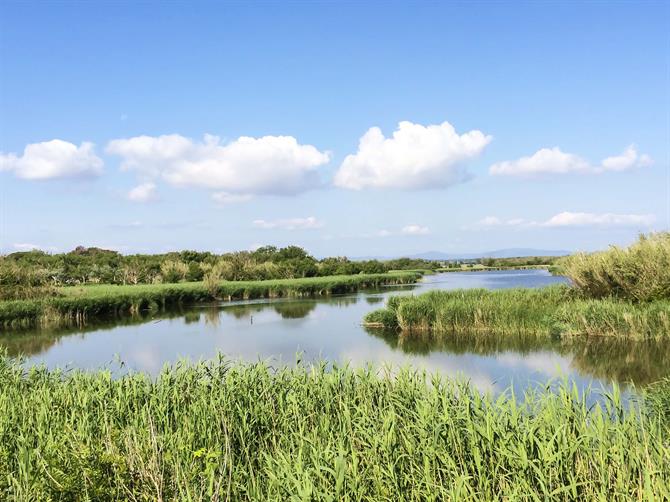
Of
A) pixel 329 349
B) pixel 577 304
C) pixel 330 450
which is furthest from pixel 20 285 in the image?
pixel 330 450

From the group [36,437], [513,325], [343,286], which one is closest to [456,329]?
[513,325]

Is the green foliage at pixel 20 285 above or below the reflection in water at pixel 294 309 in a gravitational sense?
above

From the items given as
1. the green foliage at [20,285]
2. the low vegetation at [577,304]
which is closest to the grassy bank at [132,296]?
the green foliage at [20,285]

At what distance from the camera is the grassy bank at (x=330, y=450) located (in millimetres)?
3898

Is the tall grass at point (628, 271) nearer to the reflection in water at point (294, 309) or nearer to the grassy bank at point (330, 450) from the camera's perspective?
the grassy bank at point (330, 450)

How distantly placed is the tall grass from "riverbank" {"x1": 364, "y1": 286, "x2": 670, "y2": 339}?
0.55 meters

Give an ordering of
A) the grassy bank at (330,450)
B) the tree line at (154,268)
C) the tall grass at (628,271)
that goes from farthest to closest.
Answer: the tree line at (154,268) → the tall grass at (628,271) → the grassy bank at (330,450)

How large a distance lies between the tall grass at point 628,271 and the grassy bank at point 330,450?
11.3 meters

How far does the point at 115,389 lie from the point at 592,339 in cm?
1331

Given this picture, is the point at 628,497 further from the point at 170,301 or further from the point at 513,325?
the point at 170,301

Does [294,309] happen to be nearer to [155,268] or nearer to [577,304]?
[577,304]

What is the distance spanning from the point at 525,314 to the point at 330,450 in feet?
47.3

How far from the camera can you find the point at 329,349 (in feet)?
51.4

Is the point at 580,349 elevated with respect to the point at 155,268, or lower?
lower
